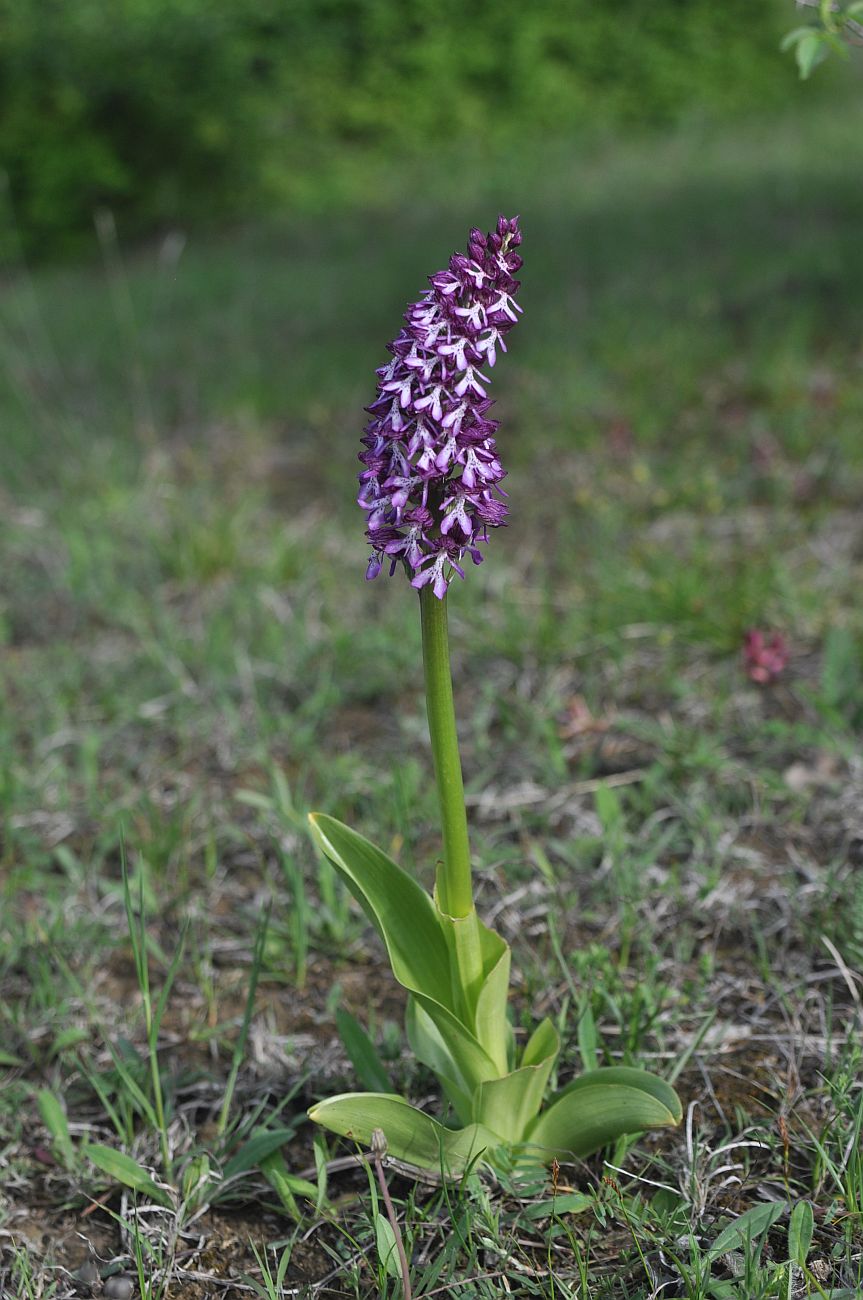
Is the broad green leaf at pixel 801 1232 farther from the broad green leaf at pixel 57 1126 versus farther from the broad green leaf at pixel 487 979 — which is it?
the broad green leaf at pixel 57 1126

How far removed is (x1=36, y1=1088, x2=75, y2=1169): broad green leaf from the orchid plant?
527 mm

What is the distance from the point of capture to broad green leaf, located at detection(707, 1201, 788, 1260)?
1.47 metres

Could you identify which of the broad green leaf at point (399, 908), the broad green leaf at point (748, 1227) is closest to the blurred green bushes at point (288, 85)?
the broad green leaf at point (399, 908)

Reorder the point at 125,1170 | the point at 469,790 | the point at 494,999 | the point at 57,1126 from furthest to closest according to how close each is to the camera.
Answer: the point at 469,790
the point at 57,1126
the point at 125,1170
the point at 494,999

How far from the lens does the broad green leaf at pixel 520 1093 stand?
1.55 m

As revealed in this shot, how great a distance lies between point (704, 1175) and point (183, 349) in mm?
5056

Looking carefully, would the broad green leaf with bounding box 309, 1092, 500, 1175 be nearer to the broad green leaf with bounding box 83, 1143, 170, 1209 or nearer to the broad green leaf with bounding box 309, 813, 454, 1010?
the broad green leaf with bounding box 309, 813, 454, 1010

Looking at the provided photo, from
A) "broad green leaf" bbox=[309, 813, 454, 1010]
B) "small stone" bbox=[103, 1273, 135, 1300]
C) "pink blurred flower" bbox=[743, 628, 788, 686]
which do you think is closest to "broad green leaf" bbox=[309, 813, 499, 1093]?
"broad green leaf" bbox=[309, 813, 454, 1010]

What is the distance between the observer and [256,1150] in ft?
5.53

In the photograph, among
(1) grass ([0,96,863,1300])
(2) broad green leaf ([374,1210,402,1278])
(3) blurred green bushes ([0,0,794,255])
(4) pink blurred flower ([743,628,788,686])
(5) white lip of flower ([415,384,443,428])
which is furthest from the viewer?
(3) blurred green bushes ([0,0,794,255])

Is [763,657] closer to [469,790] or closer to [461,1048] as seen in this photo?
[469,790]

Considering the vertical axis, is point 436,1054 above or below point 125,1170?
above

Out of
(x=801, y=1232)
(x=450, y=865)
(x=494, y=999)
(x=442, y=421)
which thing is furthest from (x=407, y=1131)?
(x=442, y=421)

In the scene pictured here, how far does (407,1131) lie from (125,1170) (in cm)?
45
